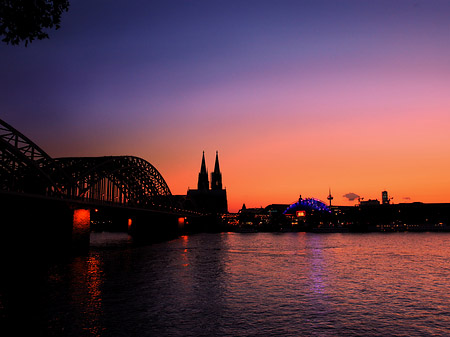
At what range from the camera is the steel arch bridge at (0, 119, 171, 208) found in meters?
44.9

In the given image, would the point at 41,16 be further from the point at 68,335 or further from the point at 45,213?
the point at 45,213

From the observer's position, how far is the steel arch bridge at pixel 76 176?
Result: 44906 millimetres

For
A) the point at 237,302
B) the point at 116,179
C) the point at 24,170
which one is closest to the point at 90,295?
the point at 237,302

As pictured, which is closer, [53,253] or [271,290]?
[271,290]

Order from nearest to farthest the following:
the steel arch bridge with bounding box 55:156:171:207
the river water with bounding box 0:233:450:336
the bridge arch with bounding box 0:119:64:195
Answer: the river water with bounding box 0:233:450:336
the bridge arch with bounding box 0:119:64:195
the steel arch bridge with bounding box 55:156:171:207

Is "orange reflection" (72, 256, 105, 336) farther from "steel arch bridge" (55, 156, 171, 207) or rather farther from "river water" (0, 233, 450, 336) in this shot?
"steel arch bridge" (55, 156, 171, 207)

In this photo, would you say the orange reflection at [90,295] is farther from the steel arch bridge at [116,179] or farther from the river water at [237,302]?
the steel arch bridge at [116,179]

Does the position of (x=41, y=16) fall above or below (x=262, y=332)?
above

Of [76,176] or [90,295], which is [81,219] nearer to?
[76,176]

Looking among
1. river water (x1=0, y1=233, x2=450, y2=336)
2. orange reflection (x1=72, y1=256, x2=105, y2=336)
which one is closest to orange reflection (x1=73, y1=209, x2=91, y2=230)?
orange reflection (x1=72, y1=256, x2=105, y2=336)

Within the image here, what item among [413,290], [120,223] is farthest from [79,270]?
[120,223]

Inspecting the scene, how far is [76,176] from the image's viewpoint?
6222cm

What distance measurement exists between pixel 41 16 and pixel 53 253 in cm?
4251

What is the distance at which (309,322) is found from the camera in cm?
1808
